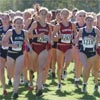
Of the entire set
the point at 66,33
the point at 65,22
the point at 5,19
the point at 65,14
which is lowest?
the point at 66,33

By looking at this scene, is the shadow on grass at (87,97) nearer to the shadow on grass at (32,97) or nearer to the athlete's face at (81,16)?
the shadow on grass at (32,97)

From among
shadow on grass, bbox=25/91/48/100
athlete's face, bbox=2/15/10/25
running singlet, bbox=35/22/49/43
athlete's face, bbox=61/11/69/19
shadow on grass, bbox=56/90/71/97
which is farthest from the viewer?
athlete's face, bbox=61/11/69/19

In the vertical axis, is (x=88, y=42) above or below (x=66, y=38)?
below

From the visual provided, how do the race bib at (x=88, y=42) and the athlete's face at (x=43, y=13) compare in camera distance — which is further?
the race bib at (x=88, y=42)

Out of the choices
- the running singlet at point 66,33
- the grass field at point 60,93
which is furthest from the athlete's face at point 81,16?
the grass field at point 60,93

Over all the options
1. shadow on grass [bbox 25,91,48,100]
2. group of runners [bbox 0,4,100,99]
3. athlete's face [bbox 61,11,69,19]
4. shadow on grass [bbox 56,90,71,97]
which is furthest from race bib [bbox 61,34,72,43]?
shadow on grass [bbox 25,91,48,100]

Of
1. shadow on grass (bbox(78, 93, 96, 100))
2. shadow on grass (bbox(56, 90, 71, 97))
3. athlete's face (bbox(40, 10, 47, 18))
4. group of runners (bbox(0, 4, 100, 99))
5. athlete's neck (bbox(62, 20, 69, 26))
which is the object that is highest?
athlete's face (bbox(40, 10, 47, 18))

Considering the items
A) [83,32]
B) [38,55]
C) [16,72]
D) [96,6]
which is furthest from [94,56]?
[96,6]

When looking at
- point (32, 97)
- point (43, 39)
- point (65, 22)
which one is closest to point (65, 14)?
point (65, 22)

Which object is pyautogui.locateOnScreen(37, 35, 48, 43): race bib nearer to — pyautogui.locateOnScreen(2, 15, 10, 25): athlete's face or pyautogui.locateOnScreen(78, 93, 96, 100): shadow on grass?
pyautogui.locateOnScreen(2, 15, 10, 25): athlete's face

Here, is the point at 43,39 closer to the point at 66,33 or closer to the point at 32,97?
the point at 66,33

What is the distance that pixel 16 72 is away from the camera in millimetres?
10812

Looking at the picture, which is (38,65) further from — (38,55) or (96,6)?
(96,6)

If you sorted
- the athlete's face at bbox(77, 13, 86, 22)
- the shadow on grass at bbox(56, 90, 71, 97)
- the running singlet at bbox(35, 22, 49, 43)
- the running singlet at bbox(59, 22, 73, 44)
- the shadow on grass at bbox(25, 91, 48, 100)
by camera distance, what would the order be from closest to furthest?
the shadow on grass at bbox(25, 91, 48, 100)
the running singlet at bbox(35, 22, 49, 43)
the shadow on grass at bbox(56, 90, 71, 97)
the running singlet at bbox(59, 22, 73, 44)
the athlete's face at bbox(77, 13, 86, 22)
